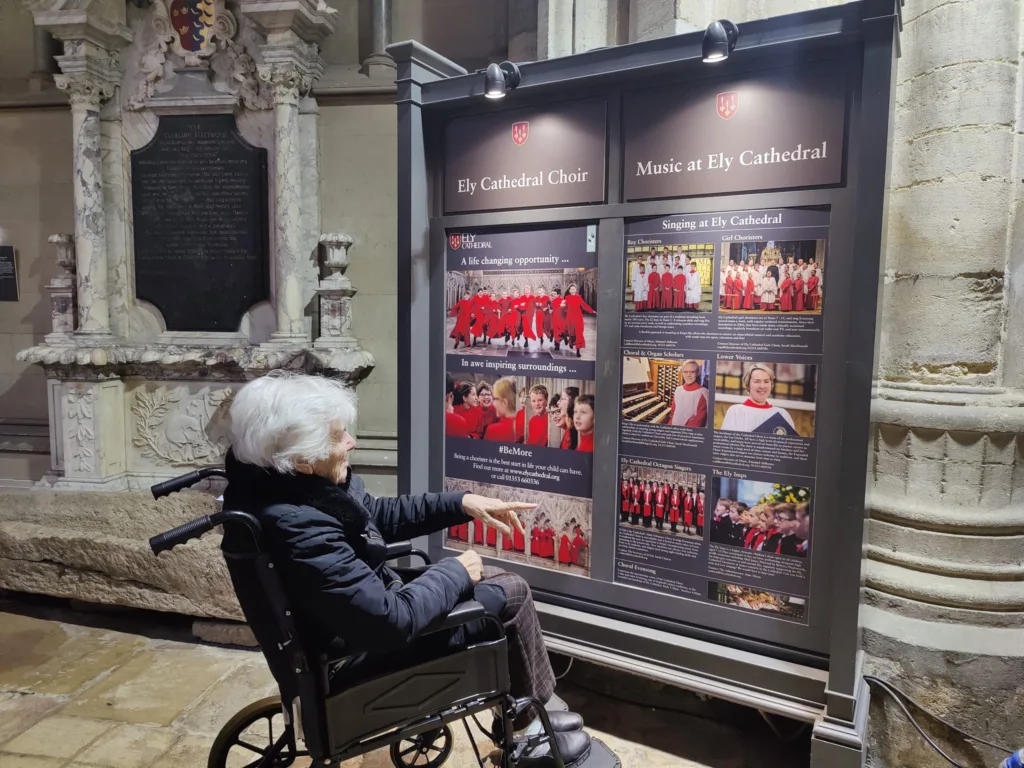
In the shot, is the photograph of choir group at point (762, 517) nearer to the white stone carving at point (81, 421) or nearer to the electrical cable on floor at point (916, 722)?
the electrical cable on floor at point (916, 722)

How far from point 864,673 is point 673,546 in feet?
2.42

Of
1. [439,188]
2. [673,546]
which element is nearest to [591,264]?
[439,188]

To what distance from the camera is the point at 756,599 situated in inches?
88.2

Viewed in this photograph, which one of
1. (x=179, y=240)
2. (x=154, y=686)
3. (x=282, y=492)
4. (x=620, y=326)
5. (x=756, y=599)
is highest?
(x=179, y=240)

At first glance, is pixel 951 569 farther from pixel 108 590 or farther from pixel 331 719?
pixel 108 590

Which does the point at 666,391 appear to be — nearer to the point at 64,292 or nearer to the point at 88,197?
the point at 88,197

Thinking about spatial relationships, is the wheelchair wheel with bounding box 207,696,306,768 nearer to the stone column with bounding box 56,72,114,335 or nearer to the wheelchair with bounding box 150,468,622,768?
the wheelchair with bounding box 150,468,622,768

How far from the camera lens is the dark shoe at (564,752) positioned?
1.98 m

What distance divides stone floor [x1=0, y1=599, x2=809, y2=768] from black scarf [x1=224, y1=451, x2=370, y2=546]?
1.20 metres

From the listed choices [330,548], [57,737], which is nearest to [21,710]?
[57,737]

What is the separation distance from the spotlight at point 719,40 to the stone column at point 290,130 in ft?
9.64

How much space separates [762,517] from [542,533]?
821 millimetres

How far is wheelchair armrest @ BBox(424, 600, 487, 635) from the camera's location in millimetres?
1655

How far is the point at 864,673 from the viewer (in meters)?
2.29
